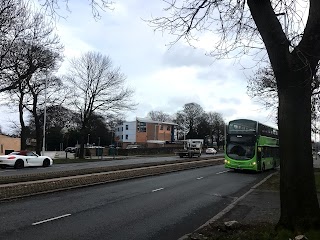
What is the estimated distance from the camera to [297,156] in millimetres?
6953

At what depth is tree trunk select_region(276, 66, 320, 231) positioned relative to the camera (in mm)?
6848

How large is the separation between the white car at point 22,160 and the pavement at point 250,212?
20301mm

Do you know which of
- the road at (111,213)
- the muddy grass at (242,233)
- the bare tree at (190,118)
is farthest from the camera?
the bare tree at (190,118)

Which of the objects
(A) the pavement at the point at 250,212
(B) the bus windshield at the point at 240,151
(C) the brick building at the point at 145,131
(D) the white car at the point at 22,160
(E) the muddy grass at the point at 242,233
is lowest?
(A) the pavement at the point at 250,212

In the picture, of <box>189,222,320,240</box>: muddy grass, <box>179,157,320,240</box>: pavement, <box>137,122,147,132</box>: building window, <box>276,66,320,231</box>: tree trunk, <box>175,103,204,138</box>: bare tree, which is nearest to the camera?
<box>189,222,320,240</box>: muddy grass

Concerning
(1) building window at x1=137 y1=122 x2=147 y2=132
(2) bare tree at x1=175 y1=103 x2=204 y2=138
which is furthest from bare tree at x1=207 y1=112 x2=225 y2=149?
(1) building window at x1=137 y1=122 x2=147 y2=132

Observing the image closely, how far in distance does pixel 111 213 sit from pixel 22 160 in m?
22.0

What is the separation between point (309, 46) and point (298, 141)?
5.56 feet

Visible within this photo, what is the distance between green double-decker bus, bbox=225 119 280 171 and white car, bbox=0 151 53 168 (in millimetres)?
15185

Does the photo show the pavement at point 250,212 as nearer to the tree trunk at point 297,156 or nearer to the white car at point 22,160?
the tree trunk at point 297,156

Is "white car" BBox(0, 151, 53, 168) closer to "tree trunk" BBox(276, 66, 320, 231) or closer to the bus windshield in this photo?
the bus windshield

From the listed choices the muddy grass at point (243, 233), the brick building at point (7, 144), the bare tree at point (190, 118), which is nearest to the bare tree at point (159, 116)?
the bare tree at point (190, 118)

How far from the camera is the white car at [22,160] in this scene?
98.8 ft

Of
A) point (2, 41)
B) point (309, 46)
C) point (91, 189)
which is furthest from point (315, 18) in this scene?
point (2, 41)
